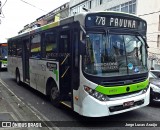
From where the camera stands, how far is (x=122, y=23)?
6.63 m

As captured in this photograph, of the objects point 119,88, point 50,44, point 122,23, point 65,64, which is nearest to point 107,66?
point 119,88

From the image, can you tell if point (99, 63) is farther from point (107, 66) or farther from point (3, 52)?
point (3, 52)

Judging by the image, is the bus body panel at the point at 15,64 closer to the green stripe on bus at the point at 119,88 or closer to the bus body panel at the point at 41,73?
the bus body panel at the point at 41,73

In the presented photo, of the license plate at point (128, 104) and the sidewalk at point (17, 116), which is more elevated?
the license plate at point (128, 104)

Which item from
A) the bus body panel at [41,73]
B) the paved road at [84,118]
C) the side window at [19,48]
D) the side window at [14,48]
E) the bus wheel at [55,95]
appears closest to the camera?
the paved road at [84,118]

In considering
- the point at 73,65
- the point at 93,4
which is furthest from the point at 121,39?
the point at 93,4

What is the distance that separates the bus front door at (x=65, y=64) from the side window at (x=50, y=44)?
464 mm

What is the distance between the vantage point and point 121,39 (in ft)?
21.5

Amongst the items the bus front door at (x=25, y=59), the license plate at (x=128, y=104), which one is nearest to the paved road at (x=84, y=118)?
the license plate at (x=128, y=104)

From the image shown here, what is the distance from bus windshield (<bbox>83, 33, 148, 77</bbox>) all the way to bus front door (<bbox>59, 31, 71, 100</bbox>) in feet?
3.64

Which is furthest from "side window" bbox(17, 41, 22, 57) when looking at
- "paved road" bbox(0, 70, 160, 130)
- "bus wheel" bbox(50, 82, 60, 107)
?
"bus wheel" bbox(50, 82, 60, 107)

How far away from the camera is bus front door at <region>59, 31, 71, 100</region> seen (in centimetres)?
707

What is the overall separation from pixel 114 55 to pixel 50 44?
2.76 meters

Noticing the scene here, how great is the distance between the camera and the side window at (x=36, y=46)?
9.28 m
